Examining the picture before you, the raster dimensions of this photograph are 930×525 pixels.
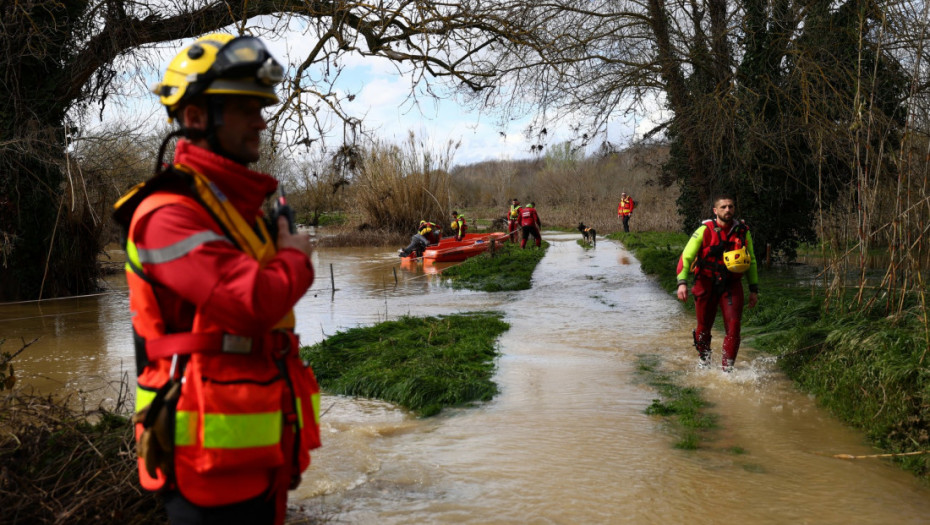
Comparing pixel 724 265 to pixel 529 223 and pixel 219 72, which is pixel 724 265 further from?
pixel 529 223

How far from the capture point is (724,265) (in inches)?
321

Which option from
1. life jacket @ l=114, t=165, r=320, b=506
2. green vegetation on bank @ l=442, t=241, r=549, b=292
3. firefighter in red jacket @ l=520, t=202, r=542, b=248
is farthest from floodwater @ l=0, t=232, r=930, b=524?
firefighter in red jacket @ l=520, t=202, r=542, b=248

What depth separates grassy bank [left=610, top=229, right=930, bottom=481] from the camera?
5957 mm

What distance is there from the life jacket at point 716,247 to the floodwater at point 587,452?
115 centimetres

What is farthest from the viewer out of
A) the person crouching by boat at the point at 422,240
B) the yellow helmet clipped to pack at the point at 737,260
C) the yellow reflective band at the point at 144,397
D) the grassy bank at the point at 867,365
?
the person crouching by boat at the point at 422,240

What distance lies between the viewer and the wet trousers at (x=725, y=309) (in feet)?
27.0

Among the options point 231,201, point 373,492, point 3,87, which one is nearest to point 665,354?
point 373,492

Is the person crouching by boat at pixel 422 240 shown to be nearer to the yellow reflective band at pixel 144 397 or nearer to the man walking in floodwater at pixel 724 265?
the man walking in floodwater at pixel 724 265

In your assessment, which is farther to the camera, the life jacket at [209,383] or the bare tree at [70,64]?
the bare tree at [70,64]

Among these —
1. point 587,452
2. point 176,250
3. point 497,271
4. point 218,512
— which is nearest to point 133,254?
point 176,250

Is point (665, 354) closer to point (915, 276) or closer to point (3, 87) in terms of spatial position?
point (915, 276)

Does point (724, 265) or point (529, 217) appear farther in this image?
point (529, 217)

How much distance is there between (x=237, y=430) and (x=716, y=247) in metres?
6.93

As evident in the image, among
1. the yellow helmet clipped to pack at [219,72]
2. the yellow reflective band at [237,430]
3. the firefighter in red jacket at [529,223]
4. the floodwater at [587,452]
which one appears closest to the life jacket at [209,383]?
the yellow reflective band at [237,430]
